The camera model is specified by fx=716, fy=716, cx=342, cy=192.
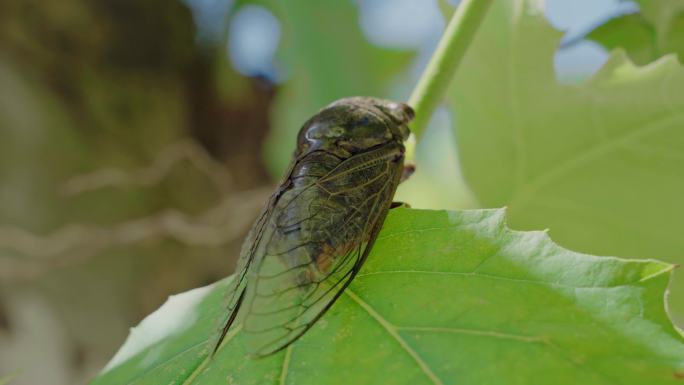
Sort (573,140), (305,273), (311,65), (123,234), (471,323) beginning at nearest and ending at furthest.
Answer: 1. (471,323)
2. (305,273)
3. (573,140)
4. (123,234)
5. (311,65)

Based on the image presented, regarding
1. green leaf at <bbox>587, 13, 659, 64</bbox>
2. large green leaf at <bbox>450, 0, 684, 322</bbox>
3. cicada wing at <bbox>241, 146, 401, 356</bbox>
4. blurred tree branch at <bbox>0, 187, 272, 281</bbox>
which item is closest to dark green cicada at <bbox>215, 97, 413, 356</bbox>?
cicada wing at <bbox>241, 146, 401, 356</bbox>

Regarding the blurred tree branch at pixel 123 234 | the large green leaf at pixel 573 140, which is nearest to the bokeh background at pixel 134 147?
the blurred tree branch at pixel 123 234

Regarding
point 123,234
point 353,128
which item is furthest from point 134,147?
point 353,128

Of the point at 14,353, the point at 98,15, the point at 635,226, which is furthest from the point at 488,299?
the point at 98,15

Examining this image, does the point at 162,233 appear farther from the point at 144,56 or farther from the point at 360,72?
the point at 360,72

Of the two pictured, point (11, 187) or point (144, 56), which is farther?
point (144, 56)

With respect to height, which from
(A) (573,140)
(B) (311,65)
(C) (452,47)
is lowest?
(A) (573,140)

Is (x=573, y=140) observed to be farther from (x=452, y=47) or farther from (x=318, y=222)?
(x=318, y=222)
